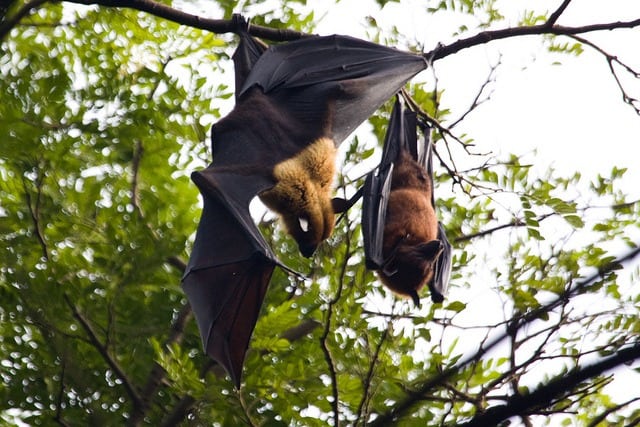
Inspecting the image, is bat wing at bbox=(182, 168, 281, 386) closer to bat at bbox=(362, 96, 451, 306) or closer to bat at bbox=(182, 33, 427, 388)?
bat at bbox=(182, 33, 427, 388)

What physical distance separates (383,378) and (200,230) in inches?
63.8

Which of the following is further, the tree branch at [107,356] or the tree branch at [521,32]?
the tree branch at [107,356]

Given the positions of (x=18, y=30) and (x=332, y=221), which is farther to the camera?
(x=18, y=30)

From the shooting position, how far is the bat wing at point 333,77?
21.0ft

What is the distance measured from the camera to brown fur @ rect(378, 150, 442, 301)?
6676 mm

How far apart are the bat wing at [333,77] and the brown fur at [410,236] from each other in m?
0.84

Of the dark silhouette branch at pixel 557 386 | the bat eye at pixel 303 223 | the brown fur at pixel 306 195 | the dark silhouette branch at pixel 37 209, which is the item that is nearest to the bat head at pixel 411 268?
the brown fur at pixel 306 195

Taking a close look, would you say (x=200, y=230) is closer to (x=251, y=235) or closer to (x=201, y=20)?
(x=251, y=235)

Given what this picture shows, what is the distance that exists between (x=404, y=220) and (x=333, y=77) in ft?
4.28

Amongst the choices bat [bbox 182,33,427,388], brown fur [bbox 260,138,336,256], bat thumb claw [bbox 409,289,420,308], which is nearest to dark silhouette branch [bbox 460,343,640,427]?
bat [bbox 182,33,427,388]

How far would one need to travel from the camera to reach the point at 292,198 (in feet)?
20.1

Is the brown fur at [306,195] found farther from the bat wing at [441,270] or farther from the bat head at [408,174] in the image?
the bat head at [408,174]

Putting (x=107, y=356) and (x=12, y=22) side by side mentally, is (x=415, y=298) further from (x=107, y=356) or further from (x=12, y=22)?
(x=12, y=22)

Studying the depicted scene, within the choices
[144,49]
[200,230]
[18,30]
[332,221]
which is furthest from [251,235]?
[18,30]
